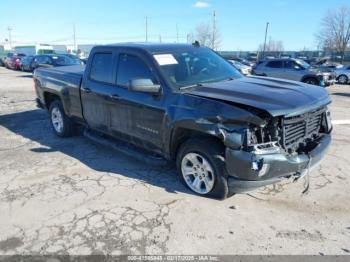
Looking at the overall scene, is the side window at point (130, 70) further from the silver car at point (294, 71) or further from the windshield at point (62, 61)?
the windshield at point (62, 61)

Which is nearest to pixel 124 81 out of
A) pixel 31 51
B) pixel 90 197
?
pixel 90 197

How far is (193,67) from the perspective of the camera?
480cm

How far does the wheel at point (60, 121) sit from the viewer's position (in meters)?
6.84

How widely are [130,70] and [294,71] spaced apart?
14911 mm

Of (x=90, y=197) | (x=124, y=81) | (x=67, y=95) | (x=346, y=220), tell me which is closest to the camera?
(x=346, y=220)

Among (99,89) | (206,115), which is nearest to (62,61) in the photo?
(99,89)

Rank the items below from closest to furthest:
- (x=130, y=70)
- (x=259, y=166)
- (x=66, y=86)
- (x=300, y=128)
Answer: (x=259, y=166)
(x=300, y=128)
(x=130, y=70)
(x=66, y=86)

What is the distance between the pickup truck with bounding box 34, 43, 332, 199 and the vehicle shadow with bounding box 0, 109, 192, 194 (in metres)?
0.32

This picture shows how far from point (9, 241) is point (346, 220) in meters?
3.59

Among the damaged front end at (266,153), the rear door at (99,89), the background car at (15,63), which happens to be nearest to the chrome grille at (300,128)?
the damaged front end at (266,153)

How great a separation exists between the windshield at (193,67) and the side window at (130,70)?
24cm

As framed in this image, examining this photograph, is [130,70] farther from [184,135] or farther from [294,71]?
[294,71]

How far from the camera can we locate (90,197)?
170 inches

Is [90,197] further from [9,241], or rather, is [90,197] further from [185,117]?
[185,117]
